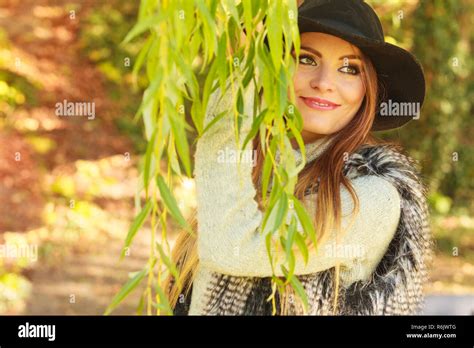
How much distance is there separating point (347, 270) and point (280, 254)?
206 mm

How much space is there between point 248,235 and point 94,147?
378cm

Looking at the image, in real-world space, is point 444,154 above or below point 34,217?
above

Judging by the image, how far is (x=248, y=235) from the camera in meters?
1.47

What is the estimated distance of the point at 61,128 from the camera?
5.15 m

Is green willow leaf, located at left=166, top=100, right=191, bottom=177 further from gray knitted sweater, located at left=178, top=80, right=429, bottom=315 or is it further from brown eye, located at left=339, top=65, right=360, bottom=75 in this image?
brown eye, located at left=339, top=65, right=360, bottom=75

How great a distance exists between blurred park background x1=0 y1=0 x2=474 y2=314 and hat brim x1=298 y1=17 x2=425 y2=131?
2.12 m

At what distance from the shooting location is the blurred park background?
166 inches

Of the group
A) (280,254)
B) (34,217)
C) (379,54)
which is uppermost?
(379,54)

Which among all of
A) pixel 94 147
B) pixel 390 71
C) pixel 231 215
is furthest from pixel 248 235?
pixel 94 147

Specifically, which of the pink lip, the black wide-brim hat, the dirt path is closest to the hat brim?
the black wide-brim hat

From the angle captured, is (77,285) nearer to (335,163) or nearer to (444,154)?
(444,154)

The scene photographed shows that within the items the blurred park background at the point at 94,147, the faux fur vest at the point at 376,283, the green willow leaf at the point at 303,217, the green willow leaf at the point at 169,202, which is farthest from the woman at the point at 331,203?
the blurred park background at the point at 94,147

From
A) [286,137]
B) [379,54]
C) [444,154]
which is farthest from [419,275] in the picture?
[444,154]
